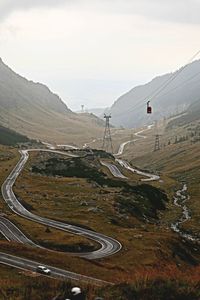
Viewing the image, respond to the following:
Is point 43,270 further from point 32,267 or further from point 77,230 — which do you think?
point 77,230

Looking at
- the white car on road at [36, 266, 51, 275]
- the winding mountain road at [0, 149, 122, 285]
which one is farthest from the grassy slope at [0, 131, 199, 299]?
the white car on road at [36, 266, 51, 275]

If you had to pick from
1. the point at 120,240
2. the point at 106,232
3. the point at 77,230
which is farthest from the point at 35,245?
the point at 106,232

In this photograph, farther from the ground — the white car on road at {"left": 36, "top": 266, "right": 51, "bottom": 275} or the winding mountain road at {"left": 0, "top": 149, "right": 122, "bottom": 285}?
the white car on road at {"left": 36, "top": 266, "right": 51, "bottom": 275}

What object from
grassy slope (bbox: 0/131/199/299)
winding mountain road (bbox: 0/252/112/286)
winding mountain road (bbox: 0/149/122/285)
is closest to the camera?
winding mountain road (bbox: 0/252/112/286)

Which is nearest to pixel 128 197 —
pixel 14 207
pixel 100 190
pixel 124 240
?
pixel 100 190

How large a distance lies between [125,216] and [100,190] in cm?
3782

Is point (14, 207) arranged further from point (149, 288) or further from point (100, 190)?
point (149, 288)

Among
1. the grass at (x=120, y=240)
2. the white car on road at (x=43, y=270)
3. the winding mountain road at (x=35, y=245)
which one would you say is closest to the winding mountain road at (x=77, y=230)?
the winding mountain road at (x=35, y=245)

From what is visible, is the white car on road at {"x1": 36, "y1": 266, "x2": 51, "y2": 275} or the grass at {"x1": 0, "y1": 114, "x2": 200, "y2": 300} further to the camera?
the white car on road at {"x1": 36, "y1": 266, "x2": 51, "y2": 275}

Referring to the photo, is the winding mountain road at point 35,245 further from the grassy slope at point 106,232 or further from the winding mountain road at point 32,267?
the grassy slope at point 106,232

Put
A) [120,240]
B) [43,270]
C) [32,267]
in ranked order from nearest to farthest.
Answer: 1. [43,270]
2. [32,267]
3. [120,240]

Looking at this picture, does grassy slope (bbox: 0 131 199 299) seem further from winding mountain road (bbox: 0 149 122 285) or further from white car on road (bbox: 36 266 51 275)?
white car on road (bbox: 36 266 51 275)

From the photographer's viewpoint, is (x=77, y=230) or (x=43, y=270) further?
(x=77, y=230)

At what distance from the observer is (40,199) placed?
164125 millimetres
